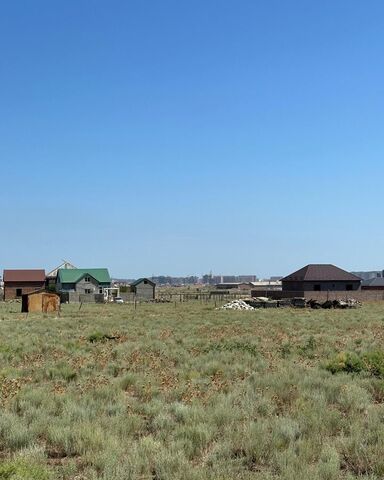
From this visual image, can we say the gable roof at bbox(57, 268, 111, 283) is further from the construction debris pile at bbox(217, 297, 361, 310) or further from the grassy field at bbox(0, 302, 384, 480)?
the grassy field at bbox(0, 302, 384, 480)

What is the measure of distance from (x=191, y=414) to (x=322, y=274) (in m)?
67.2

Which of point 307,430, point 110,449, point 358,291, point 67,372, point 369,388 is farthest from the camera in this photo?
point 358,291

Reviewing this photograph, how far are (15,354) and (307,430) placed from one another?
12.6 metres

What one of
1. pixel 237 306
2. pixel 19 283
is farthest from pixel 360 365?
pixel 19 283

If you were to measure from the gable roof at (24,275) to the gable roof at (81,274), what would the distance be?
3696mm

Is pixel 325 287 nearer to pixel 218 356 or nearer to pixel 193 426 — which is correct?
pixel 218 356

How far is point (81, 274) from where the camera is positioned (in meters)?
85.3

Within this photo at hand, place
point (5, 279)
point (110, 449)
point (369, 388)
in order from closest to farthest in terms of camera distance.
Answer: point (110, 449)
point (369, 388)
point (5, 279)

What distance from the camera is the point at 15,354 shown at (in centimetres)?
1897

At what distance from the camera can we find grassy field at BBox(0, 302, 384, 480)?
746cm

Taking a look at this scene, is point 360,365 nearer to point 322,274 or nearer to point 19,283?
point 322,274

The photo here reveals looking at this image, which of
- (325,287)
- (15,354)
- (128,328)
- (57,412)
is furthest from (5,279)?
(57,412)

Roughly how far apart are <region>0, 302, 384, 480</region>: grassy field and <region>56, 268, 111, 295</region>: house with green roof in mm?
64965

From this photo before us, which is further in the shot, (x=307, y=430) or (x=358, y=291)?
(x=358, y=291)
